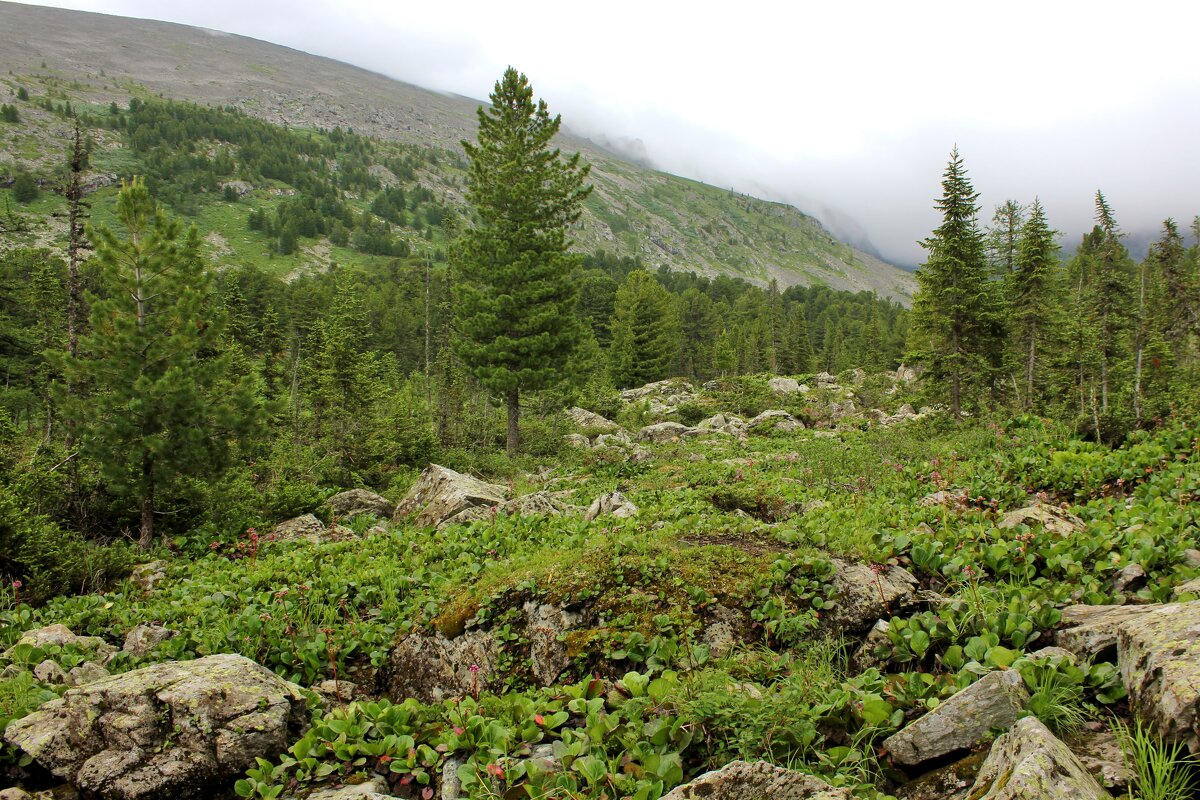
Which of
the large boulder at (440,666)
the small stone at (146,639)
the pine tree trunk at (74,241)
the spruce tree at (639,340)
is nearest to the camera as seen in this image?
the large boulder at (440,666)

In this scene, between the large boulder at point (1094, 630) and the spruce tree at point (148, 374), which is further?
the spruce tree at point (148, 374)

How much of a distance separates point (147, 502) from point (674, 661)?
13.0m

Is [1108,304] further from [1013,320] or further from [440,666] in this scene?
[440,666]

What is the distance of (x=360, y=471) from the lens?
2145 cm

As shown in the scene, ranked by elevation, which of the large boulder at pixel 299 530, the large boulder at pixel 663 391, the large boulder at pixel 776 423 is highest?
the large boulder at pixel 776 423

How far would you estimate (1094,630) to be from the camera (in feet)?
12.4

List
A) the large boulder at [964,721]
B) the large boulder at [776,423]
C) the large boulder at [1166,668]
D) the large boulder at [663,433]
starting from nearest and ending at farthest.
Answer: the large boulder at [1166,668] < the large boulder at [964,721] < the large boulder at [663,433] < the large boulder at [776,423]

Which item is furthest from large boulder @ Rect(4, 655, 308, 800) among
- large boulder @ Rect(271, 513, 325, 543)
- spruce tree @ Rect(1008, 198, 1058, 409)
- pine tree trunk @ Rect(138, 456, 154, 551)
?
spruce tree @ Rect(1008, 198, 1058, 409)

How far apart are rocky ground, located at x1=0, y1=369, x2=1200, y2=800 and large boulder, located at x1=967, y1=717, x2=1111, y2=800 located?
1 cm

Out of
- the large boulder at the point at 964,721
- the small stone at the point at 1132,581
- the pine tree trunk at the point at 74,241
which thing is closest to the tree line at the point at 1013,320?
the small stone at the point at 1132,581

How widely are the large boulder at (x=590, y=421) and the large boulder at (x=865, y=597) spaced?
935 inches

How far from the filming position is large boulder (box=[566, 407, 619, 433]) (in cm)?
2978

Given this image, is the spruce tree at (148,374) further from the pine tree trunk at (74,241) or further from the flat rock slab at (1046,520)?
the flat rock slab at (1046,520)

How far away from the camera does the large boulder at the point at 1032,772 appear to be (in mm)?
2412
